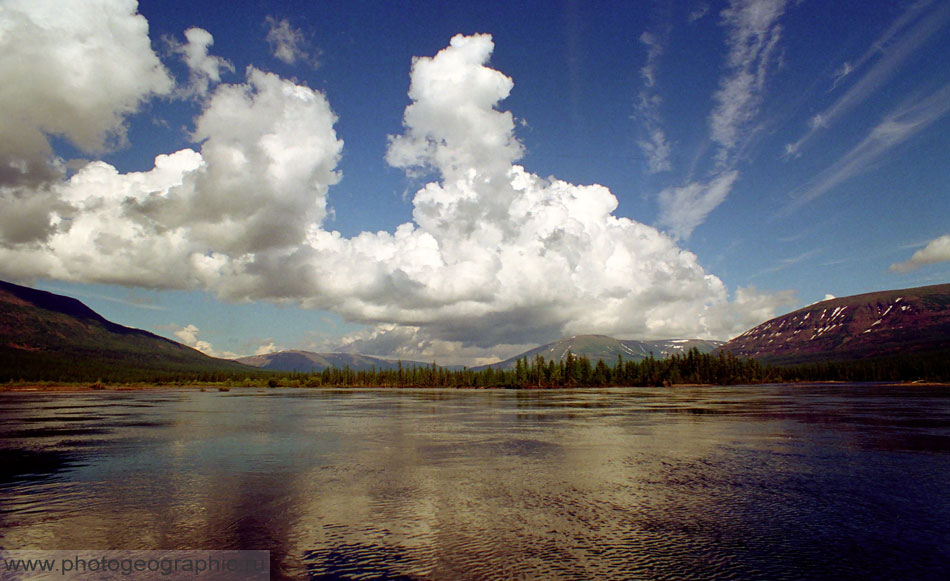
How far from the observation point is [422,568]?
16.6 m

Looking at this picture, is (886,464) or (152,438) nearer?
(886,464)

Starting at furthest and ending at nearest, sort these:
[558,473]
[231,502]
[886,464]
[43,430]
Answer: [43,430], [886,464], [558,473], [231,502]

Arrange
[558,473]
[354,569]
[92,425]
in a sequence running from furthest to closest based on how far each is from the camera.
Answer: [92,425] → [558,473] → [354,569]

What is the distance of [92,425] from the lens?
65.0 m

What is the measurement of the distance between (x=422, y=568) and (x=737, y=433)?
47.5 meters

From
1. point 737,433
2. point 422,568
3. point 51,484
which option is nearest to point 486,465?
point 422,568

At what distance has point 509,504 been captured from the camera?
81.1 feet

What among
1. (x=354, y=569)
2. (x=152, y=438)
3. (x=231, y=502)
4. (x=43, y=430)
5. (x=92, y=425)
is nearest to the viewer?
(x=354, y=569)

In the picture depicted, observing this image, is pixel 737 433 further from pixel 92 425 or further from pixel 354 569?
pixel 92 425

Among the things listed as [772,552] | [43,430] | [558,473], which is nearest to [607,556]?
[772,552]

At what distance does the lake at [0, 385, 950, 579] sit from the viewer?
1753 centimetres

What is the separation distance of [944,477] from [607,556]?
1086 inches

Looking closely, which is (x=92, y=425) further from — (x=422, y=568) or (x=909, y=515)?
(x=909, y=515)

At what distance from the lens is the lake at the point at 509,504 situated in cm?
1753
